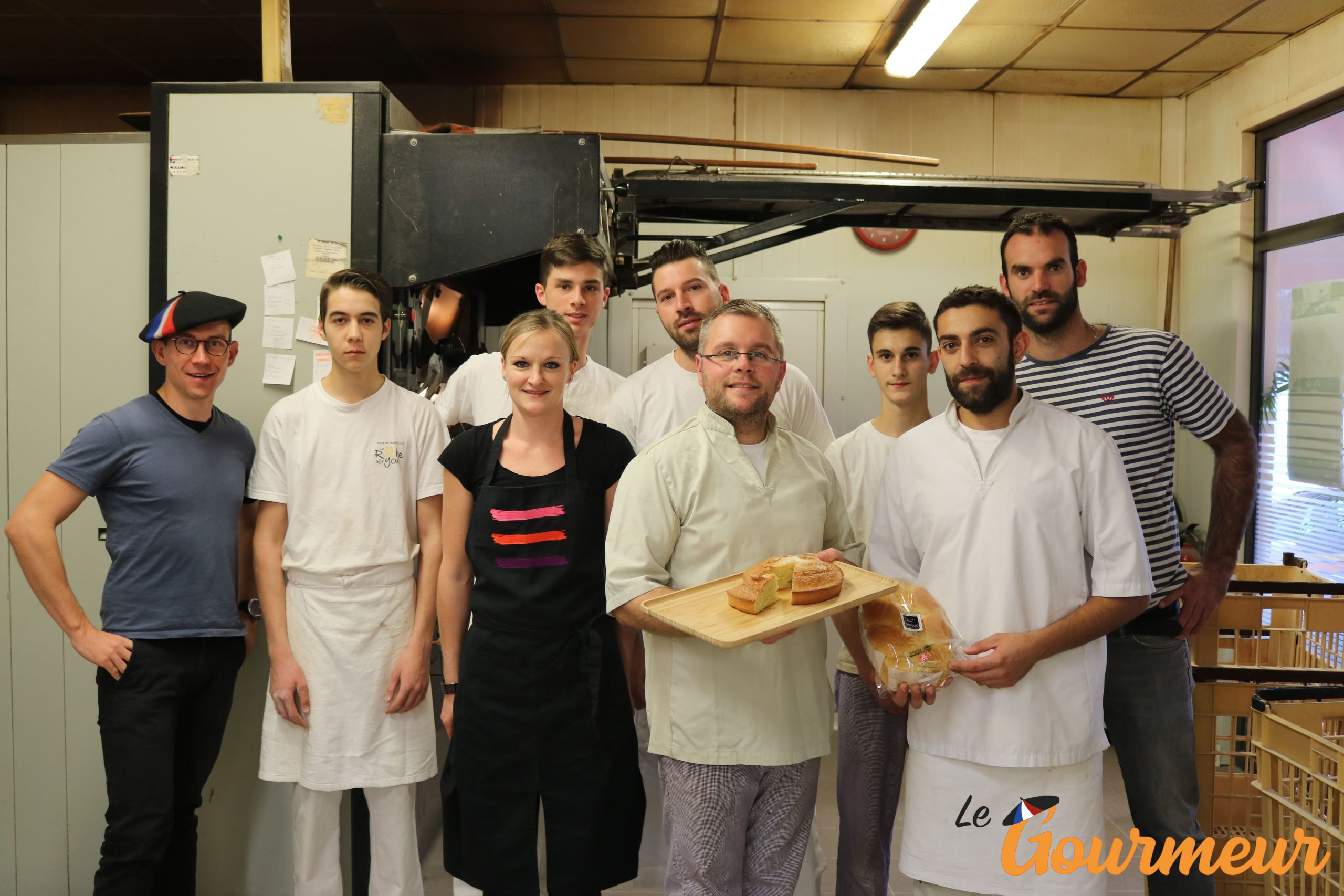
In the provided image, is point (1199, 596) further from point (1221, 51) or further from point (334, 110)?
point (1221, 51)

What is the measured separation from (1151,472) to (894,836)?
84.4 inches

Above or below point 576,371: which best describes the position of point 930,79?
above

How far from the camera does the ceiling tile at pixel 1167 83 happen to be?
17.9 ft

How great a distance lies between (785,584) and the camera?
1.78 meters

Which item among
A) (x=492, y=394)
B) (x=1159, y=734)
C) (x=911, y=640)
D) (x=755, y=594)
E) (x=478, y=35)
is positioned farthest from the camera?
(x=478, y=35)

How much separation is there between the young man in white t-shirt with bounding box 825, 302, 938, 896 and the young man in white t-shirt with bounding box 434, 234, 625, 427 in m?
0.79

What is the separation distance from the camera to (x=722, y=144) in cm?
543

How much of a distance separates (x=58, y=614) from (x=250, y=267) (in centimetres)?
116

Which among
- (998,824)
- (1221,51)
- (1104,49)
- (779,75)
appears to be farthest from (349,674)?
(1221,51)

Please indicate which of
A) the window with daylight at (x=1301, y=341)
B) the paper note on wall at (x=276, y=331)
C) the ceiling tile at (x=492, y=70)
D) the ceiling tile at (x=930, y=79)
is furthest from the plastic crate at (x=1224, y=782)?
the ceiling tile at (x=492, y=70)

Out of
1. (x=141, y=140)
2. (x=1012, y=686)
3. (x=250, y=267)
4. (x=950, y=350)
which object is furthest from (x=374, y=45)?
(x=1012, y=686)

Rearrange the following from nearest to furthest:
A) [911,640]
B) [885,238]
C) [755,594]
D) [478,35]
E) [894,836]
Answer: [755,594] → [911,640] → [894,836] → [478,35] → [885,238]

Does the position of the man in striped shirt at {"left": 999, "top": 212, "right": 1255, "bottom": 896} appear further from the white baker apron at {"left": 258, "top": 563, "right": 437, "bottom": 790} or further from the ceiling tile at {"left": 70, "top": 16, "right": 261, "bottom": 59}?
the ceiling tile at {"left": 70, "top": 16, "right": 261, "bottom": 59}

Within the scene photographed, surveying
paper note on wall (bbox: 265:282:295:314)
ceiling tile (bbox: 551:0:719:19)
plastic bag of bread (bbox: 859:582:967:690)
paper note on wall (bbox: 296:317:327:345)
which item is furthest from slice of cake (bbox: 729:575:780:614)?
ceiling tile (bbox: 551:0:719:19)
